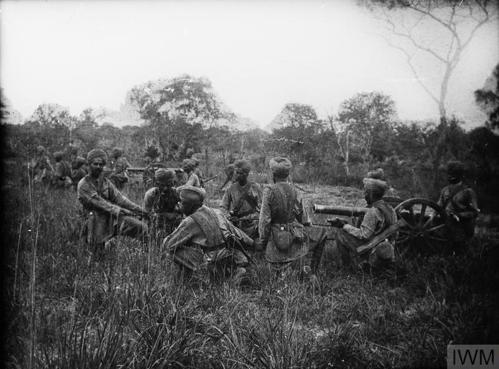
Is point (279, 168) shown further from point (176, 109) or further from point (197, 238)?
point (176, 109)

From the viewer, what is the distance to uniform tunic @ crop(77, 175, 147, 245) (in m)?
4.74

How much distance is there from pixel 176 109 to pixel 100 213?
43.6 ft

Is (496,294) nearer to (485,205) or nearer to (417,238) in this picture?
(417,238)

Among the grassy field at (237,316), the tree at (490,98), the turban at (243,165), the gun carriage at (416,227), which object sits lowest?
the grassy field at (237,316)

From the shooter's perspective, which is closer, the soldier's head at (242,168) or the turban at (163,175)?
the turban at (163,175)

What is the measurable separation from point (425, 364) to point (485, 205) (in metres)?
9.62

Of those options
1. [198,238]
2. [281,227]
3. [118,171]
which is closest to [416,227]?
[281,227]

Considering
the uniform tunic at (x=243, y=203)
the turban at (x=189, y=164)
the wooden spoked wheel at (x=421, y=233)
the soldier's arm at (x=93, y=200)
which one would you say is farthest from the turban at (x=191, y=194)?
the turban at (x=189, y=164)

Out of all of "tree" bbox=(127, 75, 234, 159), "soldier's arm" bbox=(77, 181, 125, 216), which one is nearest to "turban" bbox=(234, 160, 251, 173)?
"soldier's arm" bbox=(77, 181, 125, 216)

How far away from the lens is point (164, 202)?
5223 mm

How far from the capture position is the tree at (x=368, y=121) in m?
19.1

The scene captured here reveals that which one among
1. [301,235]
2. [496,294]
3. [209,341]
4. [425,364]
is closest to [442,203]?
[496,294]

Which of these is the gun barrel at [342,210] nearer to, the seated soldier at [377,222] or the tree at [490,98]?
the seated soldier at [377,222]

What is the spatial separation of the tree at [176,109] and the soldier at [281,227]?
12.6 meters
